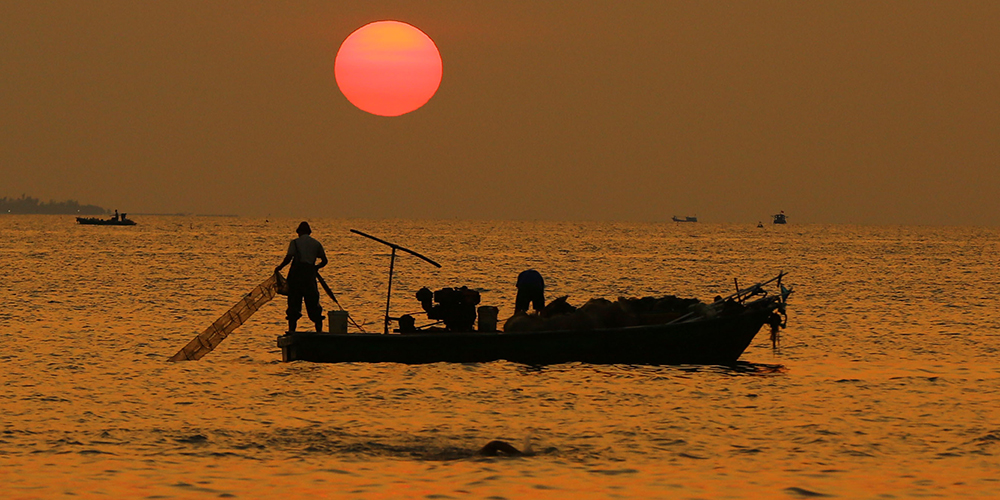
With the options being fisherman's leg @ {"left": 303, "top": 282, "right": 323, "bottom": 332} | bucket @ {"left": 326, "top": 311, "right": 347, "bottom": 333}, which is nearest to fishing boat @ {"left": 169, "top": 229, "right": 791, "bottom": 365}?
bucket @ {"left": 326, "top": 311, "right": 347, "bottom": 333}

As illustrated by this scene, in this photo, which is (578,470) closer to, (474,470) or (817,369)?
(474,470)

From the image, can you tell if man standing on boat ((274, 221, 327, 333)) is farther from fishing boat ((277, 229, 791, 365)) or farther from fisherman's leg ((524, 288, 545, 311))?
fisherman's leg ((524, 288, 545, 311))

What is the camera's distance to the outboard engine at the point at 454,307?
2203 centimetres

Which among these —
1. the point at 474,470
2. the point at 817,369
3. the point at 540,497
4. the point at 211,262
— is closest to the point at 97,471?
the point at 474,470

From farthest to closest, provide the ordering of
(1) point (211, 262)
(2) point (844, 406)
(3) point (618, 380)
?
1. (1) point (211, 262)
2. (3) point (618, 380)
3. (2) point (844, 406)

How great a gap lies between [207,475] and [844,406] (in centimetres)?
1015

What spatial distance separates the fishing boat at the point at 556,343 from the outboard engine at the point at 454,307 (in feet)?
0.98

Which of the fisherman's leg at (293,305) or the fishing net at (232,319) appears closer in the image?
the fisherman's leg at (293,305)

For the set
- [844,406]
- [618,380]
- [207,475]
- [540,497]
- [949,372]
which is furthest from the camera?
[949,372]

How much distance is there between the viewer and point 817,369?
76.7 feet

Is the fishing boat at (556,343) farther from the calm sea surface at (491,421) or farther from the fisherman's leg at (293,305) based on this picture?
the fisherman's leg at (293,305)

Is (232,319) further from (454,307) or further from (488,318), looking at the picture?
(488,318)

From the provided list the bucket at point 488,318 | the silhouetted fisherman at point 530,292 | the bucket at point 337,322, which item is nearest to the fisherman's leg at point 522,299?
the silhouetted fisherman at point 530,292

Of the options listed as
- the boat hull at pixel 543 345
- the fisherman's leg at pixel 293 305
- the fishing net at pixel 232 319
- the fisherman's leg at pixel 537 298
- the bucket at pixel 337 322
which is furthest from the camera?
the fisherman's leg at pixel 537 298
